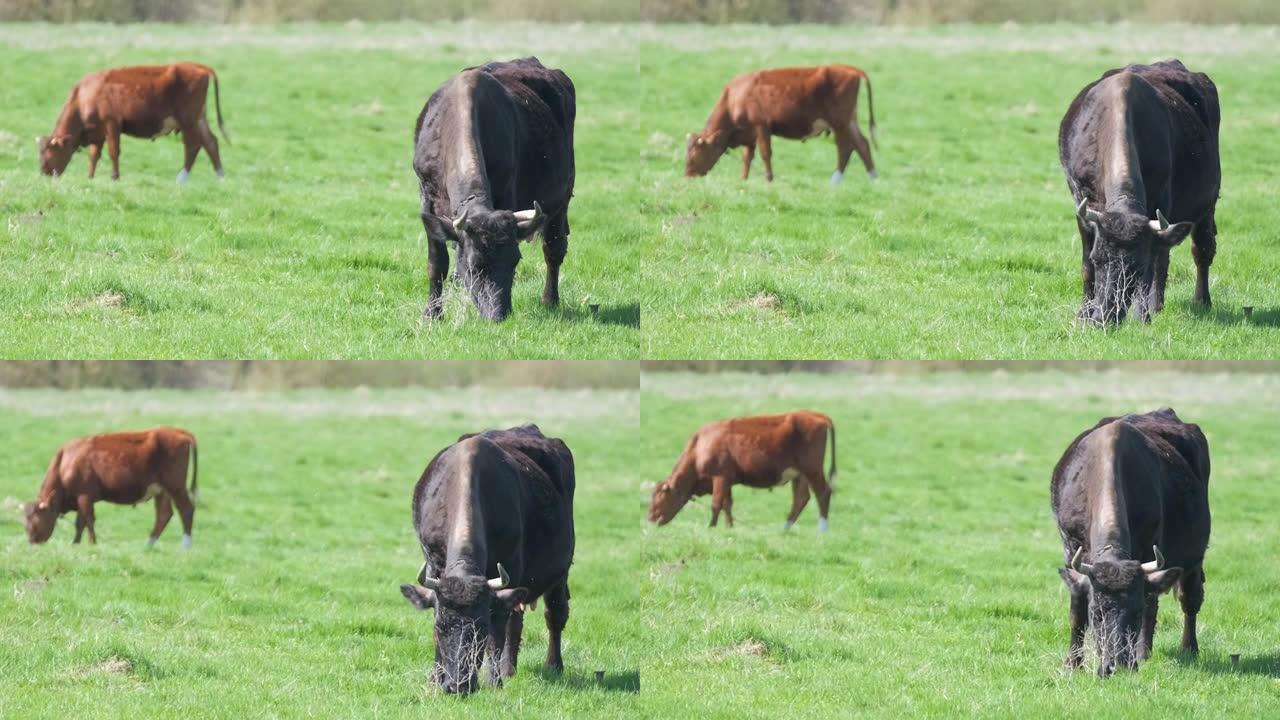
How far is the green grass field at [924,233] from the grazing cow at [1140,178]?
0.46m

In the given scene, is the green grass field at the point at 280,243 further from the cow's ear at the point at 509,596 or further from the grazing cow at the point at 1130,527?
the grazing cow at the point at 1130,527

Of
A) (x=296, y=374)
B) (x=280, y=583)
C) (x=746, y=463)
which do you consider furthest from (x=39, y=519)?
(x=296, y=374)

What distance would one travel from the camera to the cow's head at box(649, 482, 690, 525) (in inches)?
830

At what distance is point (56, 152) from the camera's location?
2314 cm

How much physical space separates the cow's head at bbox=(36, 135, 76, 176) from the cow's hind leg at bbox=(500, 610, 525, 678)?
1280cm

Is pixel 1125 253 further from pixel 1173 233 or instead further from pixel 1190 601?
pixel 1190 601

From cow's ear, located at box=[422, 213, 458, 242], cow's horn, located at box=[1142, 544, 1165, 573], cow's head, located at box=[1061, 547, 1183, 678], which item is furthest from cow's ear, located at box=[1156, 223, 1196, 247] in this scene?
cow's ear, located at box=[422, 213, 458, 242]

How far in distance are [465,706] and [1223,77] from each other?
2361cm

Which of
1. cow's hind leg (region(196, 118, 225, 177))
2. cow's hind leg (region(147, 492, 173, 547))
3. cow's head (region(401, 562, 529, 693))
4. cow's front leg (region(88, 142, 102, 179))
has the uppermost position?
cow's hind leg (region(196, 118, 225, 177))

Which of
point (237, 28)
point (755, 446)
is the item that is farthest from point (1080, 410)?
point (237, 28)

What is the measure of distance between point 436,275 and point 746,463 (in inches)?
273

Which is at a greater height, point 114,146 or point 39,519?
point 114,146

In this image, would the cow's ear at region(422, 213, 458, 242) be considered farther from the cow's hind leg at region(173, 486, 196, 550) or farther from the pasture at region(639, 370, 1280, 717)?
the cow's hind leg at region(173, 486, 196, 550)

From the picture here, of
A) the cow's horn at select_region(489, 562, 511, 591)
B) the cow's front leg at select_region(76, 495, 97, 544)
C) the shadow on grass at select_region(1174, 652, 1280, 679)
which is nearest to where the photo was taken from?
the cow's horn at select_region(489, 562, 511, 591)
